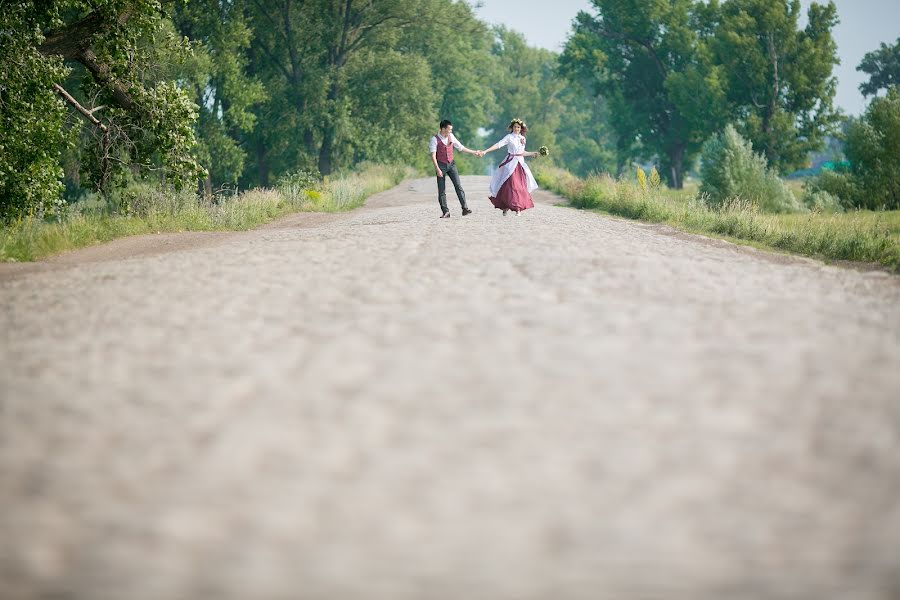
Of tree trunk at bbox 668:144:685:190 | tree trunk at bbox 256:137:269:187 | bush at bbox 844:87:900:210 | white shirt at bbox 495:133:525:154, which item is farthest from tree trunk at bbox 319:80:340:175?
tree trunk at bbox 668:144:685:190

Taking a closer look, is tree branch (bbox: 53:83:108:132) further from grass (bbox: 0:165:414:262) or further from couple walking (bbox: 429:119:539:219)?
couple walking (bbox: 429:119:539:219)

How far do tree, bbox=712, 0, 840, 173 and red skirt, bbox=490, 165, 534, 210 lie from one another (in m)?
33.9

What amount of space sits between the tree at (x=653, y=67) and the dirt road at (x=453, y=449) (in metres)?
49.6

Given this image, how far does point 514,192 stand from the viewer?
18.4m

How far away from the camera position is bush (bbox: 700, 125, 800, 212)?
28.3 meters

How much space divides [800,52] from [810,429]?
50104mm

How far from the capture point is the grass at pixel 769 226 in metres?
13.1

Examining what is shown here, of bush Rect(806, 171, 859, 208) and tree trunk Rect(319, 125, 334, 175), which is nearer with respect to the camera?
bush Rect(806, 171, 859, 208)

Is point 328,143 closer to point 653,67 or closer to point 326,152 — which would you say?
point 326,152

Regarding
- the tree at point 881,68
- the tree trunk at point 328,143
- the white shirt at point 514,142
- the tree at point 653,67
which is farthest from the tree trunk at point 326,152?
the tree at point 881,68

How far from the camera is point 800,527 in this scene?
8.94 feet

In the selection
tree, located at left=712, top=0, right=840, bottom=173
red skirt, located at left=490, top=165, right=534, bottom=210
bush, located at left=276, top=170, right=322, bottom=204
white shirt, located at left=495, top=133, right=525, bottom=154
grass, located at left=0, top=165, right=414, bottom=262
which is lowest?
grass, located at left=0, top=165, right=414, bottom=262

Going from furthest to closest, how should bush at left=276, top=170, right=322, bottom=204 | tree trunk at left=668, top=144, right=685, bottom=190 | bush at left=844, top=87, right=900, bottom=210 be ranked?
tree trunk at left=668, top=144, right=685, bottom=190, bush at left=844, top=87, right=900, bottom=210, bush at left=276, top=170, right=322, bottom=204

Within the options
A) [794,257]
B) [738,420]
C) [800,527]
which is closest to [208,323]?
[738,420]
